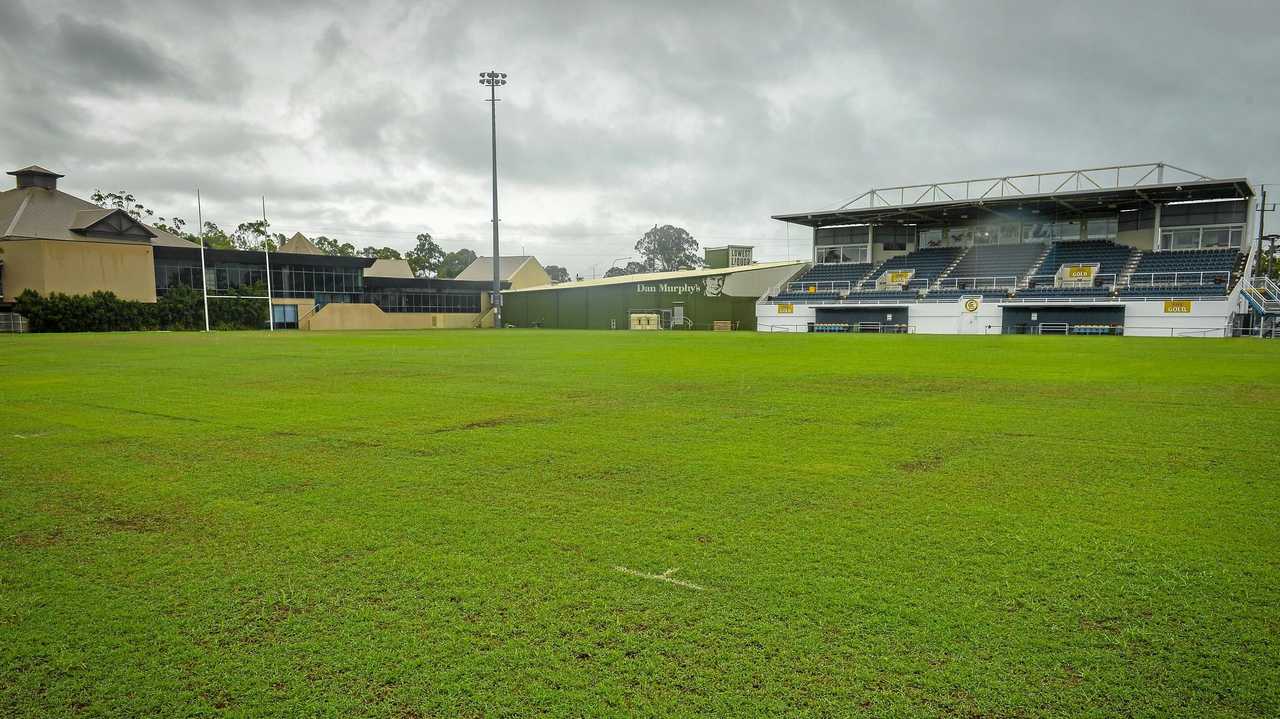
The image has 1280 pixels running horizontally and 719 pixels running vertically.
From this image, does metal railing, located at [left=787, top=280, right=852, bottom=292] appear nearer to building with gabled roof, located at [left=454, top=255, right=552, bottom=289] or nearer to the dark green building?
the dark green building

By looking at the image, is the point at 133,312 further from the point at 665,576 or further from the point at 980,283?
the point at 665,576

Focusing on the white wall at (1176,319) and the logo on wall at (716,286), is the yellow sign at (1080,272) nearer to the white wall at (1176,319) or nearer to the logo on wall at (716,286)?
the white wall at (1176,319)

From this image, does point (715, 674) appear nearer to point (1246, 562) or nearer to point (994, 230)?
point (1246, 562)

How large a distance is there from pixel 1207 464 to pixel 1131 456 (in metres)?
0.50

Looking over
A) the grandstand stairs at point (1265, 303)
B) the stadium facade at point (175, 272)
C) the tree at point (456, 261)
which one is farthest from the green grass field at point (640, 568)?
the tree at point (456, 261)

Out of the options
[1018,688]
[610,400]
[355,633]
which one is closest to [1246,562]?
[1018,688]

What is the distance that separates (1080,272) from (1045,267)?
2.95 m

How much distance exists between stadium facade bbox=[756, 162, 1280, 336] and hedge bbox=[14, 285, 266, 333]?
39918 millimetres

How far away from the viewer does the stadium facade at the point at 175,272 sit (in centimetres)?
4725

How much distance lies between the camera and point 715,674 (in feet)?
8.01

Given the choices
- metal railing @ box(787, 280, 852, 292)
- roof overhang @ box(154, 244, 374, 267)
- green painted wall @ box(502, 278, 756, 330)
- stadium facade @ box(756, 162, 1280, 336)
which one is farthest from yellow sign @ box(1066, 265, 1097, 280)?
roof overhang @ box(154, 244, 374, 267)

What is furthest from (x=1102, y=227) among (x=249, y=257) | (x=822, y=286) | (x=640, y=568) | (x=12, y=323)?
(x=12, y=323)

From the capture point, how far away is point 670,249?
422ft

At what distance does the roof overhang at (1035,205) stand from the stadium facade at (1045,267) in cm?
11
